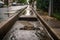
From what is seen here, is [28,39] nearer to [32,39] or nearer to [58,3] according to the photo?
[32,39]

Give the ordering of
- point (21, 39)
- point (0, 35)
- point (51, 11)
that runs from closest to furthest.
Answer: point (21, 39), point (0, 35), point (51, 11)

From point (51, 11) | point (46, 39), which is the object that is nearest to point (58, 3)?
point (51, 11)

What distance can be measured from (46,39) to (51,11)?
13.1 meters

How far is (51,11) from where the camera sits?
2203 centimetres

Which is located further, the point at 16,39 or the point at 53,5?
the point at 53,5

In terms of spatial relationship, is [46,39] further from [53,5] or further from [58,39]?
[53,5]

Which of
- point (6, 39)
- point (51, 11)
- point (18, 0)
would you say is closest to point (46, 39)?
point (6, 39)

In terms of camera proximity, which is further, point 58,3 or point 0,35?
point 58,3

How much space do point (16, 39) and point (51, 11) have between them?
13.4m

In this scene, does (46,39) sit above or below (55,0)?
below

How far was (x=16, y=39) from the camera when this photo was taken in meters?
9.07

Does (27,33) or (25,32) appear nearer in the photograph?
(27,33)

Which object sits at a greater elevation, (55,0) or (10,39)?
(55,0)

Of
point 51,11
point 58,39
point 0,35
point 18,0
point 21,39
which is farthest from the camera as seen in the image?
point 18,0
